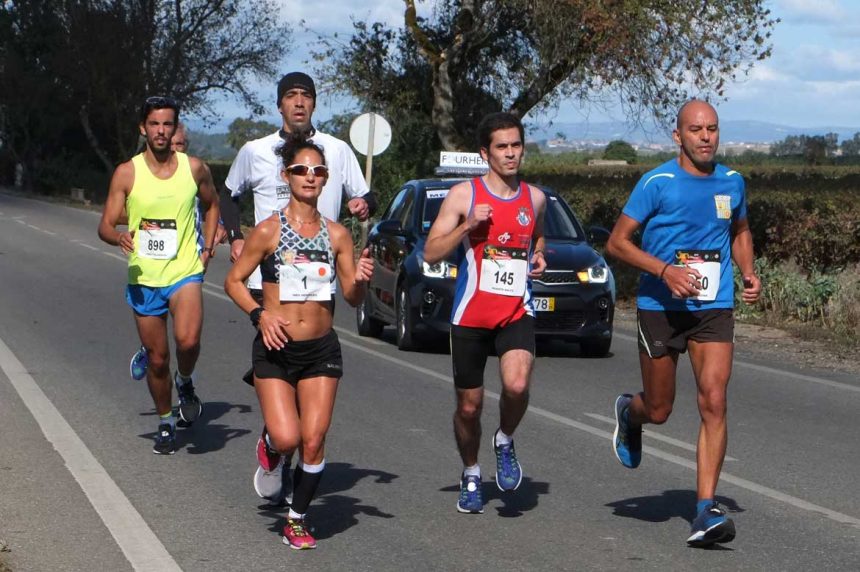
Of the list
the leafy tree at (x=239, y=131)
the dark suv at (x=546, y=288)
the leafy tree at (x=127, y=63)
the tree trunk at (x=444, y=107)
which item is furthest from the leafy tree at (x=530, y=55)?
the leafy tree at (x=239, y=131)

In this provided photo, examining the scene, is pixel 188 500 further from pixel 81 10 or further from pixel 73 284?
pixel 81 10

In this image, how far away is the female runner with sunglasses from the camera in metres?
6.61

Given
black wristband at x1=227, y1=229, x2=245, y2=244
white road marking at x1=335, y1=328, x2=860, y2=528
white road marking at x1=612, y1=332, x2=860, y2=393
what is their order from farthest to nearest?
white road marking at x1=612, y1=332, x2=860, y2=393 < black wristband at x1=227, y1=229, x2=245, y2=244 < white road marking at x1=335, y1=328, x2=860, y2=528

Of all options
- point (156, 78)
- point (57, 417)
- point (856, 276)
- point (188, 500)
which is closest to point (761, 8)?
point (856, 276)

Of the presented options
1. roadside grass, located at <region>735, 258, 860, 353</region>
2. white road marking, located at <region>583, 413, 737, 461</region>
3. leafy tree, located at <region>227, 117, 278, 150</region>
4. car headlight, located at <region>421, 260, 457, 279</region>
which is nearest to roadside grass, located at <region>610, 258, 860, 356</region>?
roadside grass, located at <region>735, 258, 860, 353</region>

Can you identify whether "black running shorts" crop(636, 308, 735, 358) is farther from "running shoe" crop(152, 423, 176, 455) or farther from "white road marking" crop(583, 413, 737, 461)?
"running shoe" crop(152, 423, 176, 455)

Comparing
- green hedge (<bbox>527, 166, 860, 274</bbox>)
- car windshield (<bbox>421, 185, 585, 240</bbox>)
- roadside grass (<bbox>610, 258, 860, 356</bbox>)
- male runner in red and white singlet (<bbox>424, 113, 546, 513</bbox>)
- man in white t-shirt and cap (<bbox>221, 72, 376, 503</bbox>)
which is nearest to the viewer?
male runner in red and white singlet (<bbox>424, 113, 546, 513</bbox>)

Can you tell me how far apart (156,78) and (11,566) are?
199 ft

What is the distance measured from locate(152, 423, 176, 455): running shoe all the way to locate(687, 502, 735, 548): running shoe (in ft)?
11.5

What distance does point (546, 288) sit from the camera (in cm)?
1448

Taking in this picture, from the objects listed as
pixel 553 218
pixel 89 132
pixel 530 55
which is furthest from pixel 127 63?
pixel 553 218

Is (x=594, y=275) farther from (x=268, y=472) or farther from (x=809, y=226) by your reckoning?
(x=268, y=472)

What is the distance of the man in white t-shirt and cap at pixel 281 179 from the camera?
7961mm

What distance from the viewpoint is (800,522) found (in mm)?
7293
